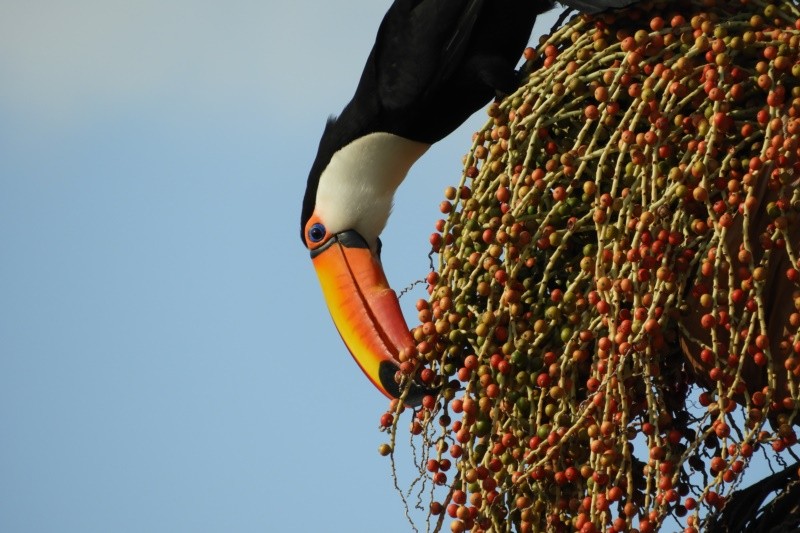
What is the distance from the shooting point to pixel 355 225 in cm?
207

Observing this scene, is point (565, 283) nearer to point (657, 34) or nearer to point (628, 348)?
point (628, 348)

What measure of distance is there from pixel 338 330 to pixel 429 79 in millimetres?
423

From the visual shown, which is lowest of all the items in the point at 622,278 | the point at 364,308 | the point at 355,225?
the point at 622,278

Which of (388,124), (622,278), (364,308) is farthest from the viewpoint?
(388,124)

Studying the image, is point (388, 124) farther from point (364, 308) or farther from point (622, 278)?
point (622, 278)

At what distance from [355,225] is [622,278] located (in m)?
0.72

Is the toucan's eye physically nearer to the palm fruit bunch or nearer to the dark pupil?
the dark pupil

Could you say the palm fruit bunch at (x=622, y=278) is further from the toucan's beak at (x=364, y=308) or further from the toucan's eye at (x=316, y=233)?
the toucan's eye at (x=316, y=233)

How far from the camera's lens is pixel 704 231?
145 centimetres

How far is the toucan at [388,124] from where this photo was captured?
187cm

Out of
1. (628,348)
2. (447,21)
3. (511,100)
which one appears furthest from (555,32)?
(628,348)

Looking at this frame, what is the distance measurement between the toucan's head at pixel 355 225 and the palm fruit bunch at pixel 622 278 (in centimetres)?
24

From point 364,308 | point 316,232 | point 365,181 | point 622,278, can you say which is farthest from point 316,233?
point 622,278

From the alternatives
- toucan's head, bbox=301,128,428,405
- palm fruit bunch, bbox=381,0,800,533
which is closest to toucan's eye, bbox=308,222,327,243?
toucan's head, bbox=301,128,428,405
